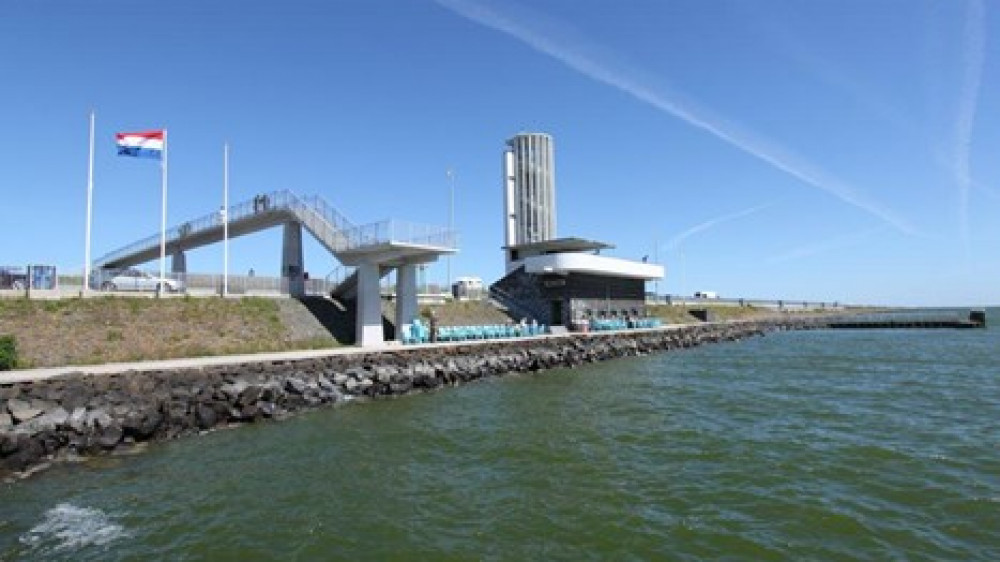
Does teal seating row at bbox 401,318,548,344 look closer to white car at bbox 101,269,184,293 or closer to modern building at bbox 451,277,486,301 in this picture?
modern building at bbox 451,277,486,301

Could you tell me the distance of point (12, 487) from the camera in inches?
455

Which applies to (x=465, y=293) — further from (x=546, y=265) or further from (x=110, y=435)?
(x=110, y=435)

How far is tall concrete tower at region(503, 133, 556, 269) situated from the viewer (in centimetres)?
6625

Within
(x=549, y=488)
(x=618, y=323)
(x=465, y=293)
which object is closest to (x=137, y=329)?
(x=549, y=488)

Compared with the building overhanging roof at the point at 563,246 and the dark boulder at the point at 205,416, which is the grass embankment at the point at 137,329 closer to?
the dark boulder at the point at 205,416

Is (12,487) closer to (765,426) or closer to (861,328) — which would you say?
(765,426)

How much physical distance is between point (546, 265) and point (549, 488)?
3898 centimetres

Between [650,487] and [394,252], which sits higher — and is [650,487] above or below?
below

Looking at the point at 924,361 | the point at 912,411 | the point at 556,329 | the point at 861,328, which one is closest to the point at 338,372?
the point at 912,411

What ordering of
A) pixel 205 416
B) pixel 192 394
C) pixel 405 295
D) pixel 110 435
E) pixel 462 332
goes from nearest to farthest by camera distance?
pixel 110 435 → pixel 205 416 → pixel 192 394 → pixel 405 295 → pixel 462 332

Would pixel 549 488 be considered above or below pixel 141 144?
below

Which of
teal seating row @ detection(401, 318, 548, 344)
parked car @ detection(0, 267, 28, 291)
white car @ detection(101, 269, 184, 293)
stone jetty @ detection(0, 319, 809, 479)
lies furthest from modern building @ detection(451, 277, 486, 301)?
parked car @ detection(0, 267, 28, 291)

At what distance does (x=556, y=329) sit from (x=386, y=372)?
934 inches

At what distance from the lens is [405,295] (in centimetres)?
3328
